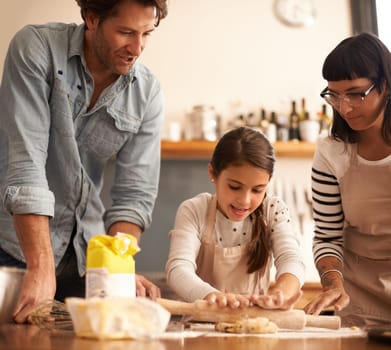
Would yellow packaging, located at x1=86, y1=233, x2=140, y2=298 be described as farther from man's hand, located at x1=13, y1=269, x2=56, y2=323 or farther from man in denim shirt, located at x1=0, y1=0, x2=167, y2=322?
man in denim shirt, located at x1=0, y1=0, x2=167, y2=322

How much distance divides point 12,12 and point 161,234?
5.55 feet

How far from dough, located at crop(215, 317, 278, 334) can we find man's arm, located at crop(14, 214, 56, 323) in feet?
1.28

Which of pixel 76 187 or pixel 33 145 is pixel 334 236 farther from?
pixel 33 145

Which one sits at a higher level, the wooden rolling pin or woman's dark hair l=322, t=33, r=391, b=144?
woman's dark hair l=322, t=33, r=391, b=144

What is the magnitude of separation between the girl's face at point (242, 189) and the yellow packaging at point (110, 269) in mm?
625

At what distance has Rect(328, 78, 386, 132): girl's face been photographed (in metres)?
1.67

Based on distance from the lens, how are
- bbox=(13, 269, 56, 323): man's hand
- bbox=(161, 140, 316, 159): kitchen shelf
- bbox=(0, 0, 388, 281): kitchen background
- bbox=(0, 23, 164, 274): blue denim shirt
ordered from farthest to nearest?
bbox=(0, 0, 388, 281): kitchen background → bbox=(161, 140, 316, 159): kitchen shelf → bbox=(0, 23, 164, 274): blue denim shirt → bbox=(13, 269, 56, 323): man's hand

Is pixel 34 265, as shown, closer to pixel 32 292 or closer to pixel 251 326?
pixel 32 292

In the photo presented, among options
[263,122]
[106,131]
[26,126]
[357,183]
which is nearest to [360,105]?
[357,183]

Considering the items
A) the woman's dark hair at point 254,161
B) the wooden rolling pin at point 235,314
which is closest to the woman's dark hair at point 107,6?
the woman's dark hair at point 254,161

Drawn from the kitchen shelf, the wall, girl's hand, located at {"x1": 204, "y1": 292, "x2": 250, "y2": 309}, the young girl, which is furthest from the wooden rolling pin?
the wall

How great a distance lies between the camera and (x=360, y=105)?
5.49ft

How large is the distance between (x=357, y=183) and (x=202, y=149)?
2002mm

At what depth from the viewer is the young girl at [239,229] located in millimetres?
1695
